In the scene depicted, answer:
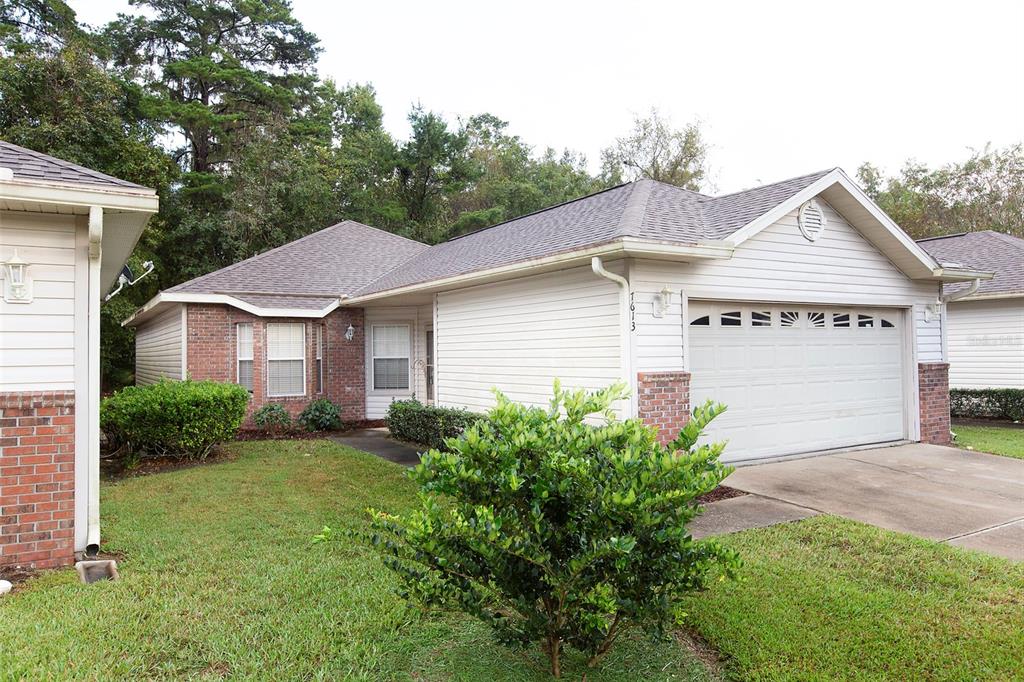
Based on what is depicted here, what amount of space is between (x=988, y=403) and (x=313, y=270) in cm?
1560

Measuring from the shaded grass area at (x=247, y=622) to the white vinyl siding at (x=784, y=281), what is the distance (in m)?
4.00

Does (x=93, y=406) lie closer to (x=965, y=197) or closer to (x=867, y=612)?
(x=867, y=612)

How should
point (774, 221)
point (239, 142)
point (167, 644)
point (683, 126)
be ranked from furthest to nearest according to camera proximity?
point (683, 126)
point (239, 142)
point (774, 221)
point (167, 644)

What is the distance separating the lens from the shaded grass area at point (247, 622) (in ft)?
11.0

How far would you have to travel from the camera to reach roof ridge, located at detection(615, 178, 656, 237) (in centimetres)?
751

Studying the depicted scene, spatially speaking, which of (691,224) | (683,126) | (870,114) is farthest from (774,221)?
(683,126)

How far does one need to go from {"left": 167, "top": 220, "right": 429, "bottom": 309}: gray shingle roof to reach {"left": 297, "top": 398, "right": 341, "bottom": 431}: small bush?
2140 millimetres

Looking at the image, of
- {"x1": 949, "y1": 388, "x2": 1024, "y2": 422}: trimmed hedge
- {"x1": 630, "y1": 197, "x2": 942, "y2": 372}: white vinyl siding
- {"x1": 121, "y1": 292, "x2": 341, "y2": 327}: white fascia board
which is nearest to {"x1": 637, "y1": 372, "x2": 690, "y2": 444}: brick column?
{"x1": 630, "y1": 197, "x2": 942, "y2": 372}: white vinyl siding

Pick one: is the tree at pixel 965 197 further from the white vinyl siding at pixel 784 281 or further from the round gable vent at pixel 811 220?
the round gable vent at pixel 811 220

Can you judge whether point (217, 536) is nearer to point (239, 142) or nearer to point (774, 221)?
point (774, 221)

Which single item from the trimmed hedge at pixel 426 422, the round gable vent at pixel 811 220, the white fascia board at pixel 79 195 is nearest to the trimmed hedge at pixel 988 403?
the round gable vent at pixel 811 220

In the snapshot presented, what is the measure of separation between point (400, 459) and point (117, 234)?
17.4 ft

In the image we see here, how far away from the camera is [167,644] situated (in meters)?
3.58

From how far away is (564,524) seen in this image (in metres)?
3.01
